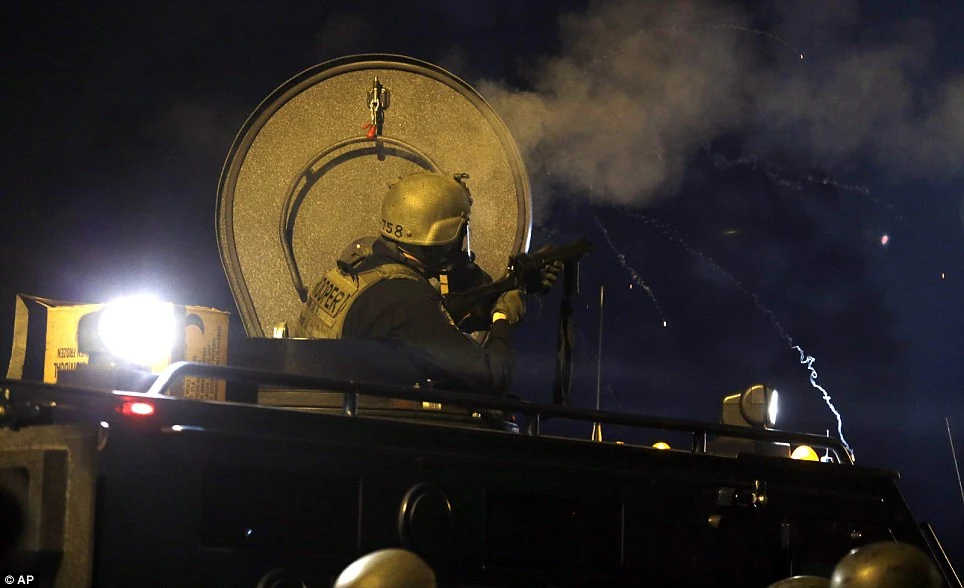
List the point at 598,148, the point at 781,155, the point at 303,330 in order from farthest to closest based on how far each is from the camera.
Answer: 1. the point at 781,155
2. the point at 598,148
3. the point at 303,330

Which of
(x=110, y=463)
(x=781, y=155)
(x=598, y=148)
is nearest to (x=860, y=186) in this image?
(x=781, y=155)

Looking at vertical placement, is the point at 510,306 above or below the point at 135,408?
above

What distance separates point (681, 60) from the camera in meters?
12.6

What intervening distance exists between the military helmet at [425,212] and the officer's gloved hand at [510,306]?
1.26 feet

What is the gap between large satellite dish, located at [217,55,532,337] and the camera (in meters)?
7.04

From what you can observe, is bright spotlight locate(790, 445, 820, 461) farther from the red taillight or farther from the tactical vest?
the red taillight

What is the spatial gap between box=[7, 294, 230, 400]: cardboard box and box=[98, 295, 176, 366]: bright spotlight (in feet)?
0.11

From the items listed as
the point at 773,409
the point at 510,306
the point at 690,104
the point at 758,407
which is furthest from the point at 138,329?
the point at 690,104

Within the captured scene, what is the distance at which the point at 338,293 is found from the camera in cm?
646

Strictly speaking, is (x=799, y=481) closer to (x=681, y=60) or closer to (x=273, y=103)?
(x=273, y=103)

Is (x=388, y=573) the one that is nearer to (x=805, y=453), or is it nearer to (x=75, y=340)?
(x=75, y=340)

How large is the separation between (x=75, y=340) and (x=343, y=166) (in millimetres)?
2251

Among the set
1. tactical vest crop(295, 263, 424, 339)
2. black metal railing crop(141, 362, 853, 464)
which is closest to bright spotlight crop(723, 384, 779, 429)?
black metal railing crop(141, 362, 853, 464)

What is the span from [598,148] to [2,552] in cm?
751
